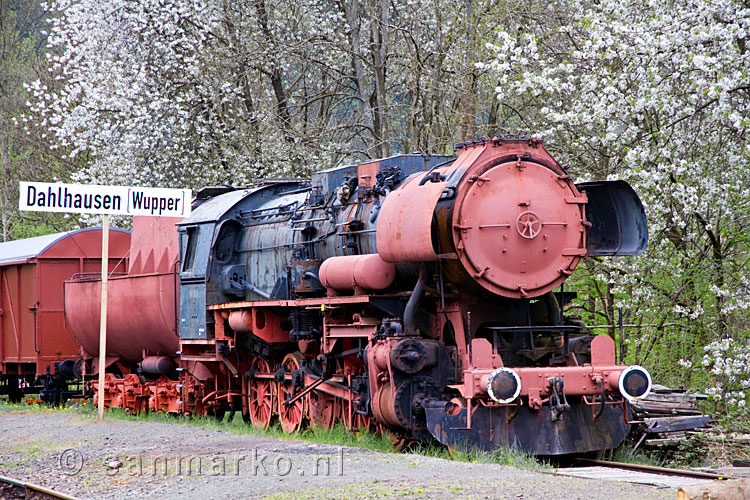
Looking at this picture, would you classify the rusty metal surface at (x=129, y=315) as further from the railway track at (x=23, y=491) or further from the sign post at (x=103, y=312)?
the railway track at (x=23, y=491)

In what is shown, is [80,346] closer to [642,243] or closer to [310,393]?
[310,393]

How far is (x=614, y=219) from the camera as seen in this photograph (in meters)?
11.5

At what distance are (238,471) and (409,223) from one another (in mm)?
3201

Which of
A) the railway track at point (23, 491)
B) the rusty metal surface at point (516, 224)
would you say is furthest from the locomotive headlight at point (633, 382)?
the railway track at point (23, 491)

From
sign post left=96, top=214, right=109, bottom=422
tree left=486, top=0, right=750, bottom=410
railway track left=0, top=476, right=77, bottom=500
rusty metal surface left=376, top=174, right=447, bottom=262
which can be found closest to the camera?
railway track left=0, top=476, right=77, bottom=500

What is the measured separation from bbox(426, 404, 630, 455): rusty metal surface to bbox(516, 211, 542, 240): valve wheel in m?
1.92

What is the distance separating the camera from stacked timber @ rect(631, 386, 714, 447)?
11.2 meters

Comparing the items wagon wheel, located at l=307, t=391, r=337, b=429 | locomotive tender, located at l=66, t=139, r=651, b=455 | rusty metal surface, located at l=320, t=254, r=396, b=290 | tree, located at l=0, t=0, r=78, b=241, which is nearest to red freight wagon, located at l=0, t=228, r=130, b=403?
locomotive tender, located at l=66, t=139, r=651, b=455

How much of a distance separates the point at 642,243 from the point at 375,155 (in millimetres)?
13214

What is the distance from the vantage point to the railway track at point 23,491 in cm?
923

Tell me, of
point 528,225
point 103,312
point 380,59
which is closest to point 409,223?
point 528,225

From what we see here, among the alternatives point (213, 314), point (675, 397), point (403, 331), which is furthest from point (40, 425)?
point (675, 397)

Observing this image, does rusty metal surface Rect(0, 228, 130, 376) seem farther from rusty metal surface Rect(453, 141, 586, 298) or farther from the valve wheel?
the valve wheel

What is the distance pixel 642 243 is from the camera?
11297 millimetres
